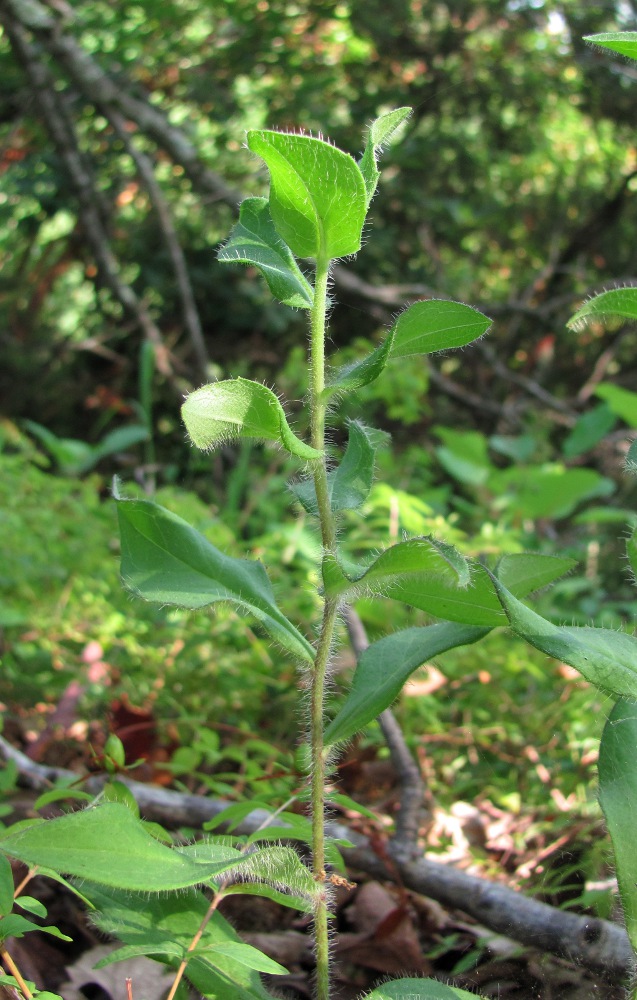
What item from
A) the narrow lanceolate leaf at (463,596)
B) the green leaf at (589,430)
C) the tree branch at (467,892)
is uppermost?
the narrow lanceolate leaf at (463,596)

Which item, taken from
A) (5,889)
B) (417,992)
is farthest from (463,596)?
(5,889)

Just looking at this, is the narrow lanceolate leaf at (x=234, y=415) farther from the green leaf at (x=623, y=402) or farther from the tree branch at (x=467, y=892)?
the green leaf at (x=623, y=402)

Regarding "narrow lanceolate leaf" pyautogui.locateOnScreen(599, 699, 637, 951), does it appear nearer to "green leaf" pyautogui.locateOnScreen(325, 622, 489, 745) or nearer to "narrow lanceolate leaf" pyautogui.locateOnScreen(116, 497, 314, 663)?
"green leaf" pyautogui.locateOnScreen(325, 622, 489, 745)

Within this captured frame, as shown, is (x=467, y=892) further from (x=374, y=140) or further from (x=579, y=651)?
(x=374, y=140)

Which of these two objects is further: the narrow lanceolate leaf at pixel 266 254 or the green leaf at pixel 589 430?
the green leaf at pixel 589 430

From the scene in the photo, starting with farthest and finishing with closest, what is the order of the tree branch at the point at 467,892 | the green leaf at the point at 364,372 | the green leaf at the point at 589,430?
the green leaf at the point at 589,430, the tree branch at the point at 467,892, the green leaf at the point at 364,372

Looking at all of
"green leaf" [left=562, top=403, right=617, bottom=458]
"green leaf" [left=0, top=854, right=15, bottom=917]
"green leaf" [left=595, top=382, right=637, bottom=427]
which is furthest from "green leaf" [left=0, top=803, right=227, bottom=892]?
"green leaf" [left=562, top=403, right=617, bottom=458]

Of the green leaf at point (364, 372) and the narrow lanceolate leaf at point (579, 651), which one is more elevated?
the green leaf at point (364, 372)

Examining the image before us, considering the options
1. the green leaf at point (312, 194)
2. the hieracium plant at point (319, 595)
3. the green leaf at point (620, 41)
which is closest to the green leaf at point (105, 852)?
the hieracium plant at point (319, 595)
